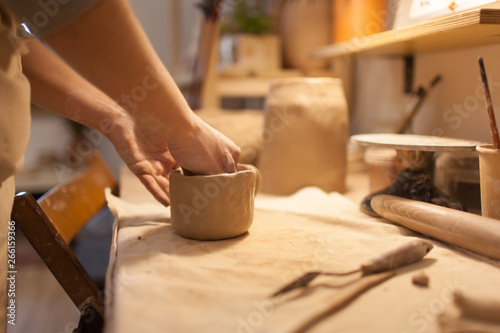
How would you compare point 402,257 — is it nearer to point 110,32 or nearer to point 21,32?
point 110,32

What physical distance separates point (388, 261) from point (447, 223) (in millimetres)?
189

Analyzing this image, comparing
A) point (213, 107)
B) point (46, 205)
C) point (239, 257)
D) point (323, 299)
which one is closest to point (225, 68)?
point (213, 107)

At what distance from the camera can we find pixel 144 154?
107cm

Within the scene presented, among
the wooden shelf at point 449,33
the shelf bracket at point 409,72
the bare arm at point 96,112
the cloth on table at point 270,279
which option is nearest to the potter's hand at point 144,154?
the bare arm at point 96,112

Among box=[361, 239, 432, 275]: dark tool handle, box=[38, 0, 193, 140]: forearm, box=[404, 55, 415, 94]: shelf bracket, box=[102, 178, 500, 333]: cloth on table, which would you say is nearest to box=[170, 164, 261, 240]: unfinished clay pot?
box=[102, 178, 500, 333]: cloth on table

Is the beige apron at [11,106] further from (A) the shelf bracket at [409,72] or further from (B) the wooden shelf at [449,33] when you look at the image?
(A) the shelf bracket at [409,72]

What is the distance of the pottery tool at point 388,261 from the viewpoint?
0.63m

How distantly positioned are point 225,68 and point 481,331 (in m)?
1.81

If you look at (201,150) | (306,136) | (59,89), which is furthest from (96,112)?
(306,136)

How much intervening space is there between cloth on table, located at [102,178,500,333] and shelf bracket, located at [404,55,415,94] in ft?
2.80

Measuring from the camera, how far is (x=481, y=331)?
50cm

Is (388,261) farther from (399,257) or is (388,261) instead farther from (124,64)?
(124,64)

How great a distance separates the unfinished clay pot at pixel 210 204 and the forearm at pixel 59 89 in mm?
345

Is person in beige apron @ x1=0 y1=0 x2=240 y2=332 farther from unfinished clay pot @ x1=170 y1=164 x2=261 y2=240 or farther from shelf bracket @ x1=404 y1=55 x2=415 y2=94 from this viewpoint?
shelf bracket @ x1=404 y1=55 x2=415 y2=94
